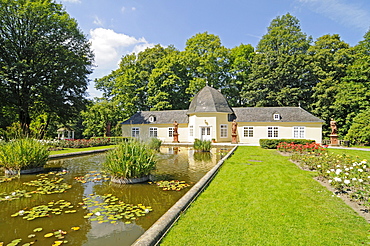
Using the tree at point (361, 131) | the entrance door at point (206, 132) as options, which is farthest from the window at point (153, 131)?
the tree at point (361, 131)

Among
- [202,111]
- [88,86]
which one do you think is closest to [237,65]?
[202,111]

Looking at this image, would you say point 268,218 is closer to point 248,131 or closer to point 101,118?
point 248,131

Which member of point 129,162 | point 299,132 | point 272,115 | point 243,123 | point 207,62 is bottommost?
point 129,162

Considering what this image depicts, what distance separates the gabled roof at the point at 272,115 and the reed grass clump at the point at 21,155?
69.1 feet

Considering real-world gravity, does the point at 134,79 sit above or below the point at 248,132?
above

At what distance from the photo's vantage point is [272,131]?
2497 centimetres

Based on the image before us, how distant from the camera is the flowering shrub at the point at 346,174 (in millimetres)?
4812

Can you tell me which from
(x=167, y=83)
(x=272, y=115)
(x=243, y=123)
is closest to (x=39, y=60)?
(x=167, y=83)

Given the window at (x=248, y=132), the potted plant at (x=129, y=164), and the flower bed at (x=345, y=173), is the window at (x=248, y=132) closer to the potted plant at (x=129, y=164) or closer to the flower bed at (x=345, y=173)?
the flower bed at (x=345, y=173)

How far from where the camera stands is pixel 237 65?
3609cm

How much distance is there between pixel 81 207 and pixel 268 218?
3881mm

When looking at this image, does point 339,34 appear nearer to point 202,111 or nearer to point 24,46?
point 202,111

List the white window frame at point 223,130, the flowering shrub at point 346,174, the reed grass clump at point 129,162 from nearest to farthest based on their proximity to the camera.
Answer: the flowering shrub at point 346,174, the reed grass clump at point 129,162, the white window frame at point 223,130

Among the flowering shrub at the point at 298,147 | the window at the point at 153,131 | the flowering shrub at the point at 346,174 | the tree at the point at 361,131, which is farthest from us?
the window at the point at 153,131
